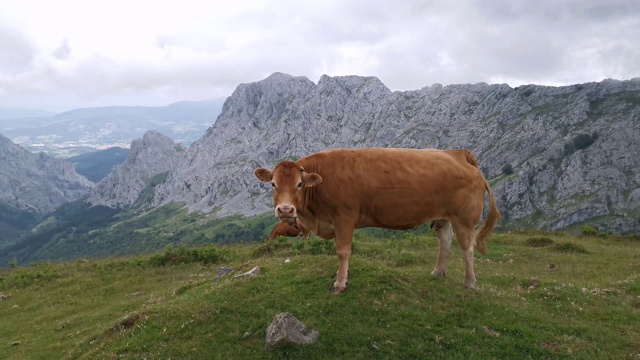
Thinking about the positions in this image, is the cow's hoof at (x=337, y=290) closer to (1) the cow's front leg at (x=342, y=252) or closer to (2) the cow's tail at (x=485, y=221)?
(1) the cow's front leg at (x=342, y=252)

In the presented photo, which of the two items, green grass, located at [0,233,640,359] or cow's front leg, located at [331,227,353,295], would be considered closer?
green grass, located at [0,233,640,359]

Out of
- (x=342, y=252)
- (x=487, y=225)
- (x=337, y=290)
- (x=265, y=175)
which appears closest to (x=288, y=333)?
(x=337, y=290)

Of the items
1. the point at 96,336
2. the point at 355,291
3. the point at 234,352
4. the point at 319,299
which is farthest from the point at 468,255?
the point at 96,336

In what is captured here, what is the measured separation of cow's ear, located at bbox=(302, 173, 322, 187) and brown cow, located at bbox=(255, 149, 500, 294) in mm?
436

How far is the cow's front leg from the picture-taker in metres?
12.1

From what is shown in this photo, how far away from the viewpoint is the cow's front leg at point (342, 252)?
1214cm

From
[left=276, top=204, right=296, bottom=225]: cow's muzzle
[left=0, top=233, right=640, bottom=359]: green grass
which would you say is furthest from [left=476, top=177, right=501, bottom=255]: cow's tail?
[left=276, top=204, right=296, bottom=225]: cow's muzzle

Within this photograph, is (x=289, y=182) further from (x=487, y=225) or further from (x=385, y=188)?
(x=487, y=225)

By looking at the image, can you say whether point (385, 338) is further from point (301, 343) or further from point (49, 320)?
point (49, 320)

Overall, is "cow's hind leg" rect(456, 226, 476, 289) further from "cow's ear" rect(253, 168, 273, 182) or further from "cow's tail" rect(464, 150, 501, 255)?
"cow's ear" rect(253, 168, 273, 182)

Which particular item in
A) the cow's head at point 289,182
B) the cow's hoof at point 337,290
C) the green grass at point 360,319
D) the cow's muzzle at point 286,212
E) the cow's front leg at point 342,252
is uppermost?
the cow's head at point 289,182

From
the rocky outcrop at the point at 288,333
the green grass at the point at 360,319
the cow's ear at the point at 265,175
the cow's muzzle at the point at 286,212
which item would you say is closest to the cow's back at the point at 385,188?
the cow's ear at the point at 265,175

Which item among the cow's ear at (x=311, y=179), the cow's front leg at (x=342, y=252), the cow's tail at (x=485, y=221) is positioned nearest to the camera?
the cow's ear at (x=311, y=179)

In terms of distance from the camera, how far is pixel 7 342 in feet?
54.9
